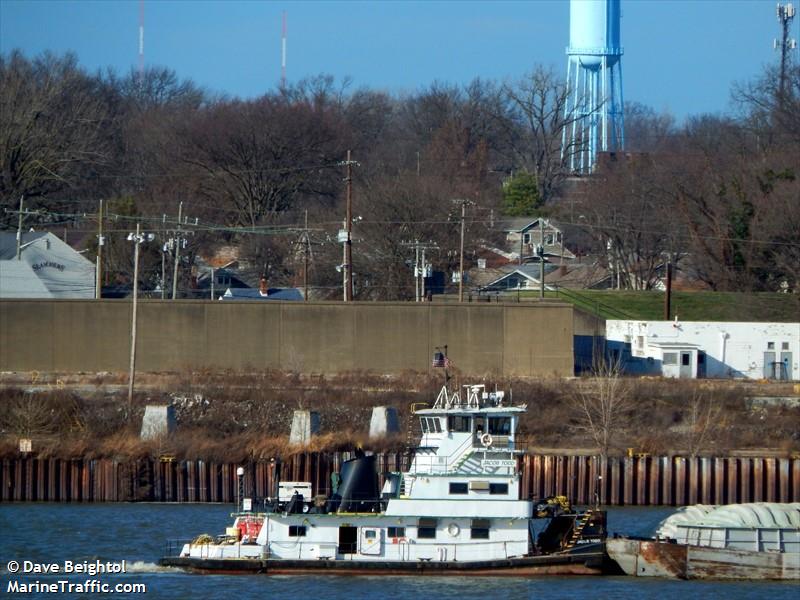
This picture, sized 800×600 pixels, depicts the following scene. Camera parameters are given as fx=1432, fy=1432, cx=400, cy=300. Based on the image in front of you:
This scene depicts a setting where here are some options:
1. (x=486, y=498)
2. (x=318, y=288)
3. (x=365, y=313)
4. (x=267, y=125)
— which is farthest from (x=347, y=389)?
(x=267, y=125)

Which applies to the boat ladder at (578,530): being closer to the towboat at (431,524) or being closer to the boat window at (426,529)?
the towboat at (431,524)

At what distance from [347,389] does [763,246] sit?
98.3ft

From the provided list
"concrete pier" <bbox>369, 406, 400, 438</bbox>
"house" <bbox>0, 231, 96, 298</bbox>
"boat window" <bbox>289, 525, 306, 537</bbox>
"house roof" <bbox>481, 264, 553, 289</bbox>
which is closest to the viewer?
"boat window" <bbox>289, 525, 306, 537</bbox>

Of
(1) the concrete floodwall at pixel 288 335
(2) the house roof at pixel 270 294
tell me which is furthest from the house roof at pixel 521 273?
(1) the concrete floodwall at pixel 288 335

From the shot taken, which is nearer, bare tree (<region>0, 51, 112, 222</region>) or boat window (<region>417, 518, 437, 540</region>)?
boat window (<region>417, 518, 437, 540</region>)

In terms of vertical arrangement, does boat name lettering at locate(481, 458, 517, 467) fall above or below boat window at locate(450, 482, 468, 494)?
above

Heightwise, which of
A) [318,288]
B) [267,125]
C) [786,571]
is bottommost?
[786,571]

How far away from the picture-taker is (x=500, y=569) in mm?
30594

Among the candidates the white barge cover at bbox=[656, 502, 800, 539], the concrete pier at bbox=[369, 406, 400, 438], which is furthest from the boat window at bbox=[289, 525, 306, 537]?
the concrete pier at bbox=[369, 406, 400, 438]

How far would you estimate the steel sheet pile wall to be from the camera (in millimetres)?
41031

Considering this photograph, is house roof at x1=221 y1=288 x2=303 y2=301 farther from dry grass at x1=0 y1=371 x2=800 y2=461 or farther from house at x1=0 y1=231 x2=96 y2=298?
dry grass at x1=0 y1=371 x2=800 y2=461

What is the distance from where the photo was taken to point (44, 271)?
69812 mm

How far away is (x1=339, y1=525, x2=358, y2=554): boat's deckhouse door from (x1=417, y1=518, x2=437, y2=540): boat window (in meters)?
1.40

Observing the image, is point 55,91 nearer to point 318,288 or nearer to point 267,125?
point 267,125
